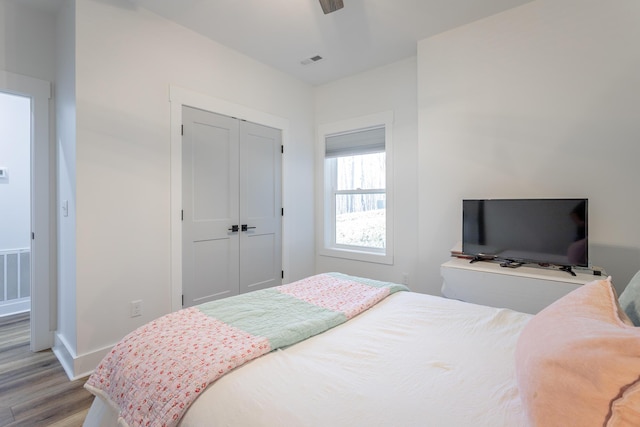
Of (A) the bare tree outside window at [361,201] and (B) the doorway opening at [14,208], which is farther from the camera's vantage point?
(A) the bare tree outside window at [361,201]

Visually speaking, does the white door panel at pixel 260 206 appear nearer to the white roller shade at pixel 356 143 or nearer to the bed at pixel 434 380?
the white roller shade at pixel 356 143

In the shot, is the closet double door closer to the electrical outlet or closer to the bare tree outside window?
the electrical outlet

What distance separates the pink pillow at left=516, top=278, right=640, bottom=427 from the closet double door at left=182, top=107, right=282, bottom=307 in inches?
104

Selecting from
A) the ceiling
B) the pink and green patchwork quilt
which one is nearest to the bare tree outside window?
the ceiling

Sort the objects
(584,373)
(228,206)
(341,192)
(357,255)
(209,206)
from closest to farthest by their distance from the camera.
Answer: (584,373) < (209,206) < (228,206) < (357,255) < (341,192)

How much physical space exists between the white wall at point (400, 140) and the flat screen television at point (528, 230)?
78 cm

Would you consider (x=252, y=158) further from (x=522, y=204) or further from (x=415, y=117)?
(x=522, y=204)

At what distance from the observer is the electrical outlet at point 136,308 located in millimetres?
2387

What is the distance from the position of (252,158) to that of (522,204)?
2555 mm

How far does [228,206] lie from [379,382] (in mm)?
2485

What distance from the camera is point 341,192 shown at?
3.93 meters

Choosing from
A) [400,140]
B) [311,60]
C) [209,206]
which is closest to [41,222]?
[209,206]

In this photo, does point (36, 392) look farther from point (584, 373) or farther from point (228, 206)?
point (584, 373)

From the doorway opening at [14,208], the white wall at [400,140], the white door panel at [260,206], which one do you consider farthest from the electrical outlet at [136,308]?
the white wall at [400,140]
